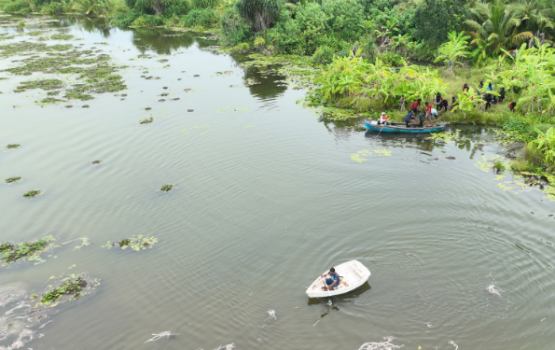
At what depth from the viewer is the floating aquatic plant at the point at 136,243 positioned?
13.9 metres

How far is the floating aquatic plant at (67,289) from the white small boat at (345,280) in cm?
726

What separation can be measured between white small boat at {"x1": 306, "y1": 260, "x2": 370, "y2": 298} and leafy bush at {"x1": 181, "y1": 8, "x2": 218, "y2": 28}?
181ft

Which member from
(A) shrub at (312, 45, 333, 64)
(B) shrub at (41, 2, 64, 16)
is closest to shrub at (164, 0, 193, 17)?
(B) shrub at (41, 2, 64, 16)

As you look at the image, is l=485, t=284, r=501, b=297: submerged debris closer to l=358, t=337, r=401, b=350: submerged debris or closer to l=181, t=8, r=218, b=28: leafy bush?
l=358, t=337, r=401, b=350: submerged debris

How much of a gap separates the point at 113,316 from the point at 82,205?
6.92m

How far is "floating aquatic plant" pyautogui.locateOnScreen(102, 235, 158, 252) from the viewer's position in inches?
546

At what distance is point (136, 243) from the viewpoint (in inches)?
552

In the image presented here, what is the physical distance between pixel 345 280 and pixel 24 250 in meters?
11.8

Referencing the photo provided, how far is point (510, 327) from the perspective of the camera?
10211 millimetres

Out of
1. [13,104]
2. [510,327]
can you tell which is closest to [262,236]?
[510,327]

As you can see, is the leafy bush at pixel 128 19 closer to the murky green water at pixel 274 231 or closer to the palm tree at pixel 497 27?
the murky green water at pixel 274 231

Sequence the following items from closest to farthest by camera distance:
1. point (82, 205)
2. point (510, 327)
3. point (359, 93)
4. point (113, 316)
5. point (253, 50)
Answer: point (510, 327) → point (113, 316) → point (82, 205) → point (359, 93) → point (253, 50)

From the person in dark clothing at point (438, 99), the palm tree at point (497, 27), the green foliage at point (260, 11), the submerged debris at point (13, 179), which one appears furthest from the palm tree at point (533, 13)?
the submerged debris at point (13, 179)

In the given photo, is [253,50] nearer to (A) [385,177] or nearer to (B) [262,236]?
(A) [385,177]
